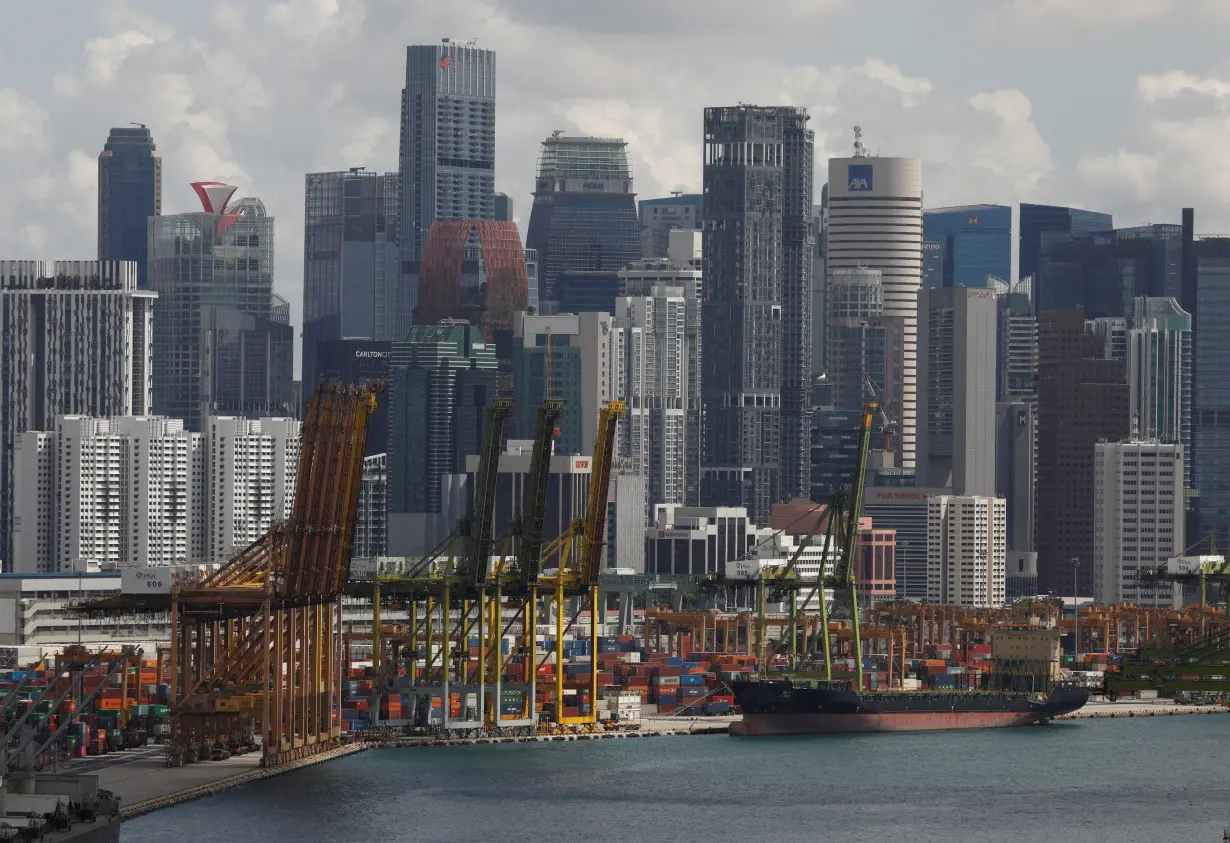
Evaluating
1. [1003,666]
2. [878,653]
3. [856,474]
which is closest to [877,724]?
[856,474]

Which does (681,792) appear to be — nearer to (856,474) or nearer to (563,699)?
(563,699)

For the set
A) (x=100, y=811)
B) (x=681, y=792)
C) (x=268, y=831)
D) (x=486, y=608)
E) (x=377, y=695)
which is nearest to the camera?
(x=100, y=811)

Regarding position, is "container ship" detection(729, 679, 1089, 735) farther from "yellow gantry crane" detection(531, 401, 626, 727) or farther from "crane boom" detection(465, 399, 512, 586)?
"crane boom" detection(465, 399, 512, 586)

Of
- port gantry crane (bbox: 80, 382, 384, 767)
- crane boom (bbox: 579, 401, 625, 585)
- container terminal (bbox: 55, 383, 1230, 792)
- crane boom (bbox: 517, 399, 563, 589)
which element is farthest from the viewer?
crane boom (bbox: 579, 401, 625, 585)

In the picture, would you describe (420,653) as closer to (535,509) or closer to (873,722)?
(535,509)

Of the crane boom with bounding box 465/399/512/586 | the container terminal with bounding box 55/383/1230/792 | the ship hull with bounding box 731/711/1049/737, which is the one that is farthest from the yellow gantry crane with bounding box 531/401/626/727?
the ship hull with bounding box 731/711/1049/737

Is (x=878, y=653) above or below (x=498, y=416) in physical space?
below

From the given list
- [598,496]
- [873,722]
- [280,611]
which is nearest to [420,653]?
[598,496]
